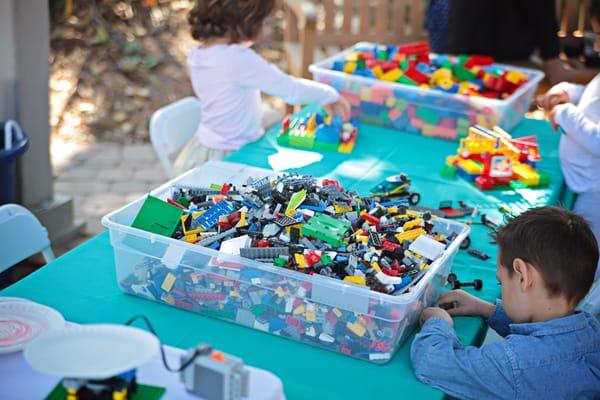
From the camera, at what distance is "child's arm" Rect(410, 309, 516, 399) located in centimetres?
147

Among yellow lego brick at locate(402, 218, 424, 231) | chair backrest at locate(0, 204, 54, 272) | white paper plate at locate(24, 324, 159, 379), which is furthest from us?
chair backrest at locate(0, 204, 54, 272)

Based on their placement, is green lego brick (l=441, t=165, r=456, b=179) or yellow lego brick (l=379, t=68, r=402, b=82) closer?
green lego brick (l=441, t=165, r=456, b=179)

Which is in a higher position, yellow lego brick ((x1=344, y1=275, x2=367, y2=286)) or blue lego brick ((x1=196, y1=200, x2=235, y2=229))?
blue lego brick ((x1=196, y1=200, x2=235, y2=229))

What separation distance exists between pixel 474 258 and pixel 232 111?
120 centimetres

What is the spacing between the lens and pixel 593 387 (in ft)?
4.99

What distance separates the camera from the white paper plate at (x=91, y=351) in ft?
3.67

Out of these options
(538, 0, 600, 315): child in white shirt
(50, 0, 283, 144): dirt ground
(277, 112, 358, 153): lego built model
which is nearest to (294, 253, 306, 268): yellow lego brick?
(277, 112, 358, 153): lego built model

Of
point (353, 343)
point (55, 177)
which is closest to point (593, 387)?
point (353, 343)

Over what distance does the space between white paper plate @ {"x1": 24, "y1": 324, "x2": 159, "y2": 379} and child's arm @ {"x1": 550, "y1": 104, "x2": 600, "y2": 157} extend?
1695mm

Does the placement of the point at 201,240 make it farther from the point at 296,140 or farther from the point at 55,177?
the point at 55,177

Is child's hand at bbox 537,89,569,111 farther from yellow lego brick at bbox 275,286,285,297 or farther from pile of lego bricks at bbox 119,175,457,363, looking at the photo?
yellow lego brick at bbox 275,286,285,297

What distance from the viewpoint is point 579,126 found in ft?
8.02

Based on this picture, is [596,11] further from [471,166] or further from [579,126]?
[471,166]

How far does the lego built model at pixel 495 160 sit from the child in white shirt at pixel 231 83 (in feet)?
1.58
